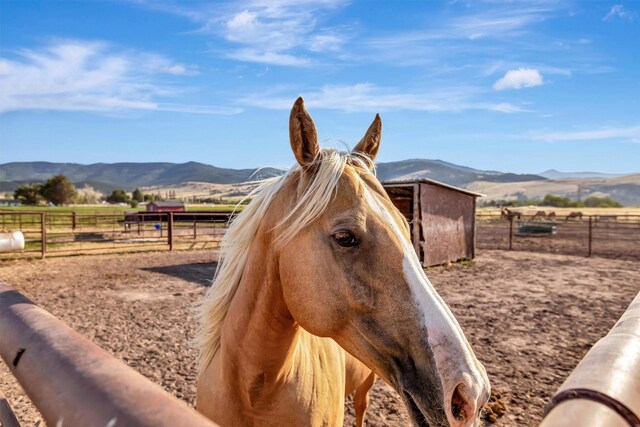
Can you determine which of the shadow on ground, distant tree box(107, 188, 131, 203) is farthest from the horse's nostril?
distant tree box(107, 188, 131, 203)

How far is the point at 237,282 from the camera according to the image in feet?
7.55

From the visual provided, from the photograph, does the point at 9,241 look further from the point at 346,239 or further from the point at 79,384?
the point at 79,384

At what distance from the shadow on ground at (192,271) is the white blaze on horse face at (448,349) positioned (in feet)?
33.3

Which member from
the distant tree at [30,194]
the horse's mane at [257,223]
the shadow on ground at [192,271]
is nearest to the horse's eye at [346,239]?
the horse's mane at [257,223]

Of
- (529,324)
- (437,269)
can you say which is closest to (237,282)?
(529,324)

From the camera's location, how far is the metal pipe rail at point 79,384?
1.77ft

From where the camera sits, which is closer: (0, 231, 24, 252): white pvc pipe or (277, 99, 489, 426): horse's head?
(277, 99, 489, 426): horse's head

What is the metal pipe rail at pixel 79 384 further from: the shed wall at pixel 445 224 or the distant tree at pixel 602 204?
the distant tree at pixel 602 204

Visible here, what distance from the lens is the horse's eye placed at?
170 centimetres

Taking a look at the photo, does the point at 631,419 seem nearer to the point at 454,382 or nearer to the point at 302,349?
the point at 454,382

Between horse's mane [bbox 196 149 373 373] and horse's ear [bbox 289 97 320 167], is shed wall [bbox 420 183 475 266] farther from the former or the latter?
horse's ear [bbox 289 97 320 167]

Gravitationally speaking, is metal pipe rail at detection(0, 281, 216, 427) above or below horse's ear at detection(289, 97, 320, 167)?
below

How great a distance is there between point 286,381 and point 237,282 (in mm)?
571

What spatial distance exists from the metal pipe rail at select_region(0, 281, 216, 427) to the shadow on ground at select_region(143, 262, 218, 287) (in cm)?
1052
